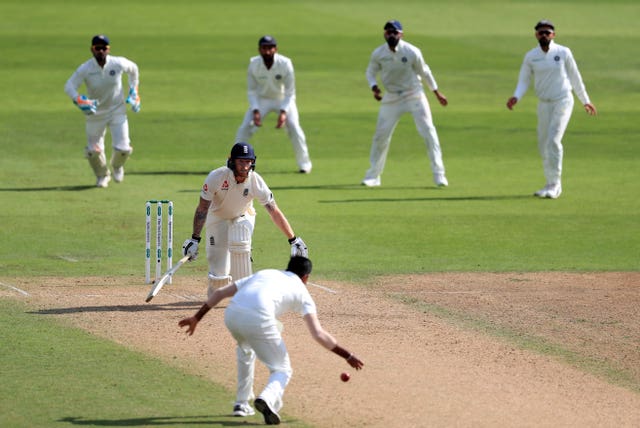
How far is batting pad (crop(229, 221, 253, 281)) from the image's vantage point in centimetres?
1320

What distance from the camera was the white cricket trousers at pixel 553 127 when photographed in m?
20.4

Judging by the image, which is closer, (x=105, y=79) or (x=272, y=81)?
(x=105, y=79)

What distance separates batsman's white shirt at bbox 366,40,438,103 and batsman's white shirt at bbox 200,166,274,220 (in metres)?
8.45

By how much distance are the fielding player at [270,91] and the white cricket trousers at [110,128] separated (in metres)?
2.37

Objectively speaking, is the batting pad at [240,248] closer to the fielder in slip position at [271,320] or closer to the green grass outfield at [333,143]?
the green grass outfield at [333,143]

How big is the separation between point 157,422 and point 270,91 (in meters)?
13.5

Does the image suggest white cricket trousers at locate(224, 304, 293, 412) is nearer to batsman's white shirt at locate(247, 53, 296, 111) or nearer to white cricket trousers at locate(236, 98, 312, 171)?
batsman's white shirt at locate(247, 53, 296, 111)

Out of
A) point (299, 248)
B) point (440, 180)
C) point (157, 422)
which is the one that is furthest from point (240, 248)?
point (440, 180)

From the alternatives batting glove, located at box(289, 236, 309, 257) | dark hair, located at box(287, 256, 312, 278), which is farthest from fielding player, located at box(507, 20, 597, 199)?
dark hair, located at box(287, 256, 312, 278)

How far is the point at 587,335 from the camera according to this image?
12867 millimetres

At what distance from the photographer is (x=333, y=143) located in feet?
88.3

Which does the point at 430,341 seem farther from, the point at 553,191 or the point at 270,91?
the point at 270,91

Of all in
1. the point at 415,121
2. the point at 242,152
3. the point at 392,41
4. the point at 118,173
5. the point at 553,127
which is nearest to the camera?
the point at 242,152

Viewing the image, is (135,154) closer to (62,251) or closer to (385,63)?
(385,63)
